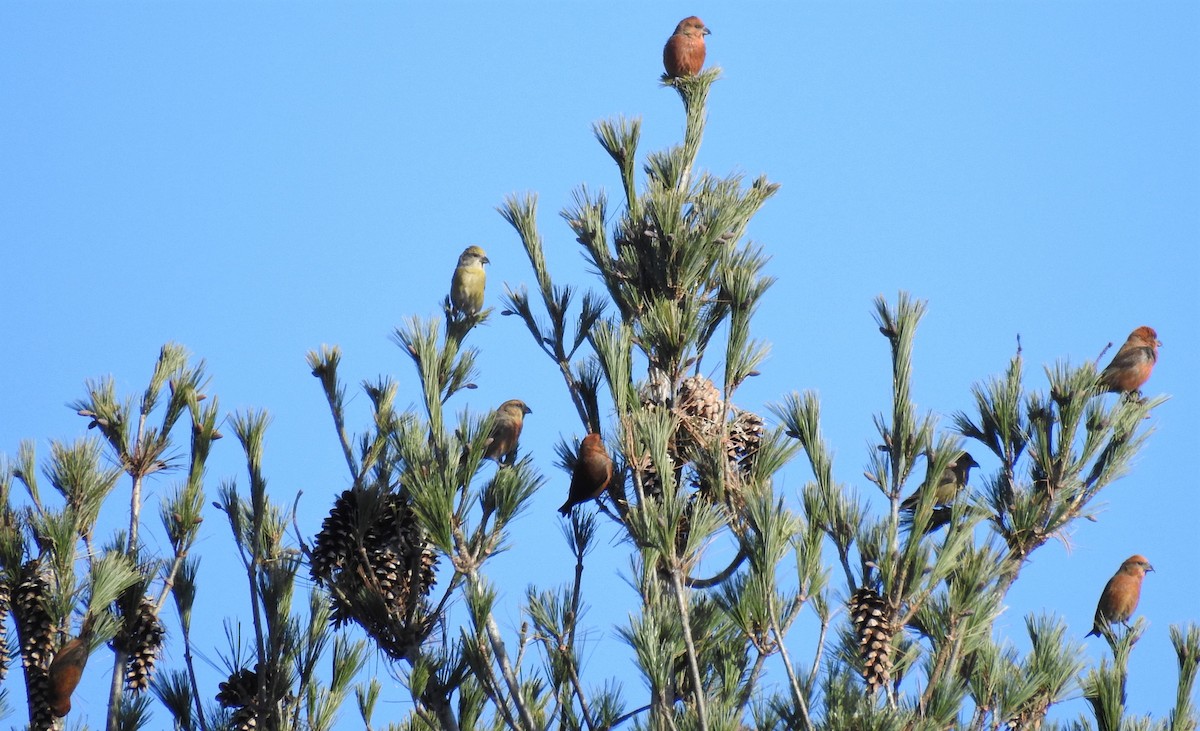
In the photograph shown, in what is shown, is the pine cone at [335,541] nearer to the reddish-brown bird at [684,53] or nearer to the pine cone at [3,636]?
the pine cone at [3,636]

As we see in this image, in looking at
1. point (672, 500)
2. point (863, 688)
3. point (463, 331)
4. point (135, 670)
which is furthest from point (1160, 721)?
point (135, 670)

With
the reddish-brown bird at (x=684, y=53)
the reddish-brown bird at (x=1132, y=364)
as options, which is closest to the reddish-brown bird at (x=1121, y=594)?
the reddish-brown bird at (x=1132, y=364)

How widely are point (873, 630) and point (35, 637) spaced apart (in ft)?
9.49

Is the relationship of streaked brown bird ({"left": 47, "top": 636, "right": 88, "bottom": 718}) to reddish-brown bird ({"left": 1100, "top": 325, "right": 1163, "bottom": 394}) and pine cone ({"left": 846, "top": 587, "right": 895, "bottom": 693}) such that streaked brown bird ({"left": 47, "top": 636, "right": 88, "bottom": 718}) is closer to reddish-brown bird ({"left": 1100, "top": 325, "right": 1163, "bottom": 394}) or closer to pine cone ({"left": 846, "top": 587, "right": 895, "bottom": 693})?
pine cone ({"left": 846, "top": 587, "right": 895, "bottom": 693})

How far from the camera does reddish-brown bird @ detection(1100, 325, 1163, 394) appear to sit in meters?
5.46

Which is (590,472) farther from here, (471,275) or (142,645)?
(471,275)

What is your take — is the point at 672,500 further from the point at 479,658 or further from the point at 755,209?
the point at 755,209

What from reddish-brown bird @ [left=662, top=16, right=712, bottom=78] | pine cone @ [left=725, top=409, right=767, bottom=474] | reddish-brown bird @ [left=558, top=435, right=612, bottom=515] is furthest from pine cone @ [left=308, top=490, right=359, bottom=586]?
reddish-brown bird @ [left=662, top=16, right=712, bottom=78]

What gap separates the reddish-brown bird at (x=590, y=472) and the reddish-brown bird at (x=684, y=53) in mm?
2236

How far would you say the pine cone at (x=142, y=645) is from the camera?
4.57 m

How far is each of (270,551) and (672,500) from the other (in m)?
1.90

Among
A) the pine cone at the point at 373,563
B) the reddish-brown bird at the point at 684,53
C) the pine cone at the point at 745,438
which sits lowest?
the pine cone at the point at 373,563

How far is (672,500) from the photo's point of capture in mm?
3580

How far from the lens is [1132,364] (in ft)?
18.2
